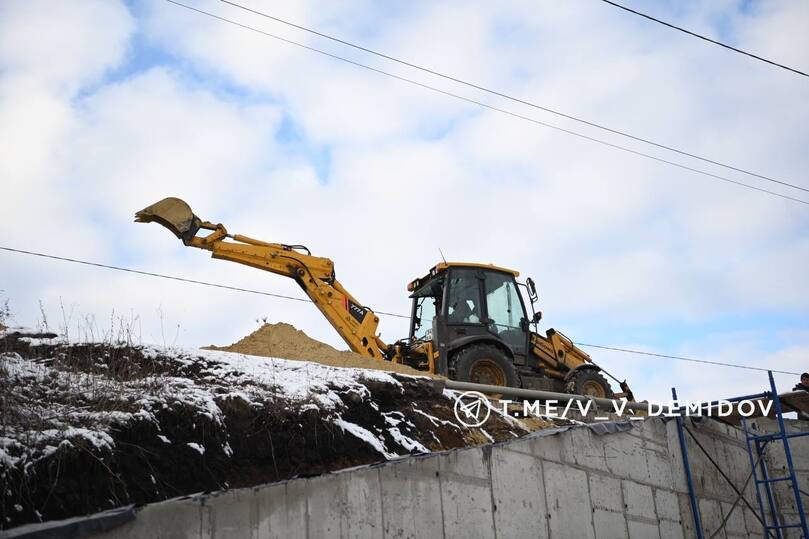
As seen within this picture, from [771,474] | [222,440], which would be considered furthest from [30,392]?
[771,474]

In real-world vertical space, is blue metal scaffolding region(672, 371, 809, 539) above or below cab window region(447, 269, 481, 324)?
below

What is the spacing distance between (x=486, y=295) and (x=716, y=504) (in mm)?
4666

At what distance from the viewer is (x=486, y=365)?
40.7 ft

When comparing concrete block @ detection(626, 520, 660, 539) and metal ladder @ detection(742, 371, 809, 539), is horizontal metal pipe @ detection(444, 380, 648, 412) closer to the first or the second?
metal ladder @ detection(742, 371, 809, 539)

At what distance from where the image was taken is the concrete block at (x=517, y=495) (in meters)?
7.33

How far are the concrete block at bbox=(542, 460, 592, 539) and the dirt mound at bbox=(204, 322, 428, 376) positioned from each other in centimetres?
311

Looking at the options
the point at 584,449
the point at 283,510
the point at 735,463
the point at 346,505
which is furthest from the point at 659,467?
the point at 283,510

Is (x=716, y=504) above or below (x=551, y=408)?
below

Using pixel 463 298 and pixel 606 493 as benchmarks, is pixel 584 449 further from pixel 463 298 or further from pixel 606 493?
pixel 463 298

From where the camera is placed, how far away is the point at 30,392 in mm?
6734

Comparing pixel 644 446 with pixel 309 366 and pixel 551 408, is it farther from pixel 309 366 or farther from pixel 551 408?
pixel 309 366

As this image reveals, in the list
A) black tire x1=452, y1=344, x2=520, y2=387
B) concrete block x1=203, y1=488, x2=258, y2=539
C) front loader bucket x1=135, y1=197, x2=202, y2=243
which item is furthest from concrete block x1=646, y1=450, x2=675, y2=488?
front loader bucket x1=135, y1=197, x2=202, y2=243

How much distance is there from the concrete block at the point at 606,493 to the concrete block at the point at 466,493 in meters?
1.87

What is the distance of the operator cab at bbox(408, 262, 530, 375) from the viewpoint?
→ 1287 centimetres
